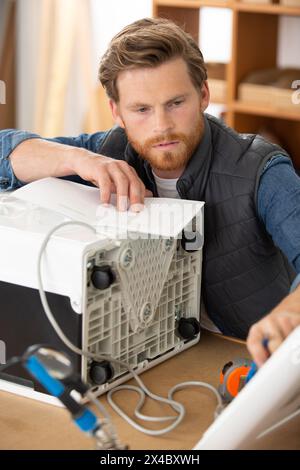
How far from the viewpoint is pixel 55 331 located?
1.29 metres

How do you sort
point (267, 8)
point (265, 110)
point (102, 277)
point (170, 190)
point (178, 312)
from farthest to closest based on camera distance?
point (265, 110) → point (267, 8) → point (170, 190) → point (178, 312) → point (102, 277)

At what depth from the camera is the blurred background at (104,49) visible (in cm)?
358

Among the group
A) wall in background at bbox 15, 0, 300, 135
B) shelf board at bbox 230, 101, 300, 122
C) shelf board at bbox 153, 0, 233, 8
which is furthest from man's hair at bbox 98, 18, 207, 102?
wall in background at bbox 15, 0, 300, 135

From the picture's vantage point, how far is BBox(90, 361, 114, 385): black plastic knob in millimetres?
1297

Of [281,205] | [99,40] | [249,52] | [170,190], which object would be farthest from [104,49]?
[281,205]

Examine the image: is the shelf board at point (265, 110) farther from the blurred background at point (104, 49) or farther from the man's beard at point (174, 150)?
the man's beard at point (174, 150)

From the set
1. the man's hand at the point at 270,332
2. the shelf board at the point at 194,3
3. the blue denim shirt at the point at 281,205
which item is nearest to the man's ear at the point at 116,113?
the blue denim shirt at the point at 281,205

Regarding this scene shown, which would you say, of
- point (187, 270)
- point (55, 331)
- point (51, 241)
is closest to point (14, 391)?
point (55, 331)

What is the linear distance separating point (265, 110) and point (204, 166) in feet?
6.49

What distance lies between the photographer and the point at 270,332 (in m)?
1.11

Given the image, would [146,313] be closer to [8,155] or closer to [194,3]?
[8,155]

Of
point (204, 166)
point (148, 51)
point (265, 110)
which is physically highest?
point (148, 51)

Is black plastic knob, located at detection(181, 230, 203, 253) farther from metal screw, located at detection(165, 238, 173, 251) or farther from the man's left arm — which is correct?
the man's left arm

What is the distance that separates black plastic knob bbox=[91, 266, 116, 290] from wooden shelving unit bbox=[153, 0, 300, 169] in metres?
2.33
